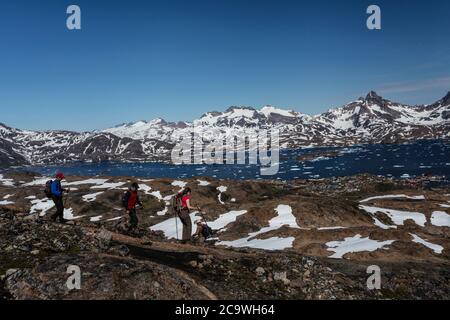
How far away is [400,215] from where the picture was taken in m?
85.7

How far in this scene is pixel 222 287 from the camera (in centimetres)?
1691

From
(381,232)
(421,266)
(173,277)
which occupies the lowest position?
(381,232)

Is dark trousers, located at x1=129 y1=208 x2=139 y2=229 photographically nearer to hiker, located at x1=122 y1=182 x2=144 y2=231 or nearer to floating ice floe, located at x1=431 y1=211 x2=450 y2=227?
hiker, located at x1=122 y1=182 x2=144 y2=231

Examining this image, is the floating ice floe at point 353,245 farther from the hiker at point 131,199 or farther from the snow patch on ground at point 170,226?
the snow patch on ground at point 170,226

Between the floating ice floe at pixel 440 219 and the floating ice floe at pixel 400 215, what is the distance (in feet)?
6.71

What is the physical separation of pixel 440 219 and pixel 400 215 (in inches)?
318

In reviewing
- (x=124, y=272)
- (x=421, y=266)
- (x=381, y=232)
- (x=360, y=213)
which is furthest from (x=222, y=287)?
(x=360, y=213)

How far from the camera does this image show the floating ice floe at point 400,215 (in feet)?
267

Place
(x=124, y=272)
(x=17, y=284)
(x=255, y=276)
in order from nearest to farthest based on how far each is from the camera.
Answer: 1. (x=17, y=284)
2. (x=124, y=272)
3. (x=255, y=276)

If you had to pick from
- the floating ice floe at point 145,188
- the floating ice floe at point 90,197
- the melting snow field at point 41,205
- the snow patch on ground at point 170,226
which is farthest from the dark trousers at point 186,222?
the floating ice floe at point 145,188

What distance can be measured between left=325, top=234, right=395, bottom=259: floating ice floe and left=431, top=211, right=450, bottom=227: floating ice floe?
38.0 m

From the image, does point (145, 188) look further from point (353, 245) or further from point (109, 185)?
point (353, 245)

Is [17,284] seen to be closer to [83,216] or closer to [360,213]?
[360,213]

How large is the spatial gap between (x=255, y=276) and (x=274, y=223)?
170 ft
